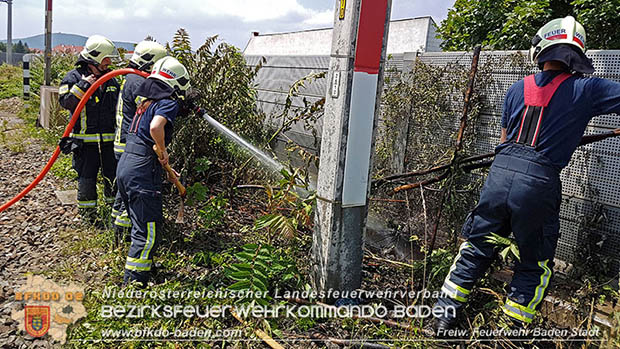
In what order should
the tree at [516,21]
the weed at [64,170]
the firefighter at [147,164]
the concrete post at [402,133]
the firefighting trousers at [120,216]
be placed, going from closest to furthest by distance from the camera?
the firefighter at [147,164] → the firefighting trousers at [120,216] → the concrete post at [402,133] → the tree at [516,21] → the weed at [64,170]

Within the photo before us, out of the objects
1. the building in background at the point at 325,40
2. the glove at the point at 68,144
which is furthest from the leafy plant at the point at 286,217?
the building in background at the point at 325,40

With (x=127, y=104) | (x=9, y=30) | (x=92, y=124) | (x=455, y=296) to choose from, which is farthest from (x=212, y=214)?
(x=9, y=30)

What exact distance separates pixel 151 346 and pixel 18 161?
18.5ft

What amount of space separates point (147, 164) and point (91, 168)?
4.97ft

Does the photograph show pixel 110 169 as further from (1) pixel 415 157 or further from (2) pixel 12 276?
(1) pixel 415 157

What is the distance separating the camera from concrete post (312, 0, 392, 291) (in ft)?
10.9

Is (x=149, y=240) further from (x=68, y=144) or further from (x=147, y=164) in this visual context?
(x=68, y=144)

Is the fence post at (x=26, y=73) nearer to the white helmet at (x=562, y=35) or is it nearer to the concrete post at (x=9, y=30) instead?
the white helmet at (x=562, y=35)

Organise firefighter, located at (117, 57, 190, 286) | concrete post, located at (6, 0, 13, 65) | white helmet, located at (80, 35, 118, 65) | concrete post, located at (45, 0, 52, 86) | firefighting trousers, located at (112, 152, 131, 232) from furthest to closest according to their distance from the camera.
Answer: concrete post, located at (6, 0, 13, 65), concrete post, located at (45, 0, 52, 86), white helmet, located at (80, 35, 118, 65), firefighting trousers, located at (112, 152, 131, 232), firefighter, located at (117, 57, 190, 286)

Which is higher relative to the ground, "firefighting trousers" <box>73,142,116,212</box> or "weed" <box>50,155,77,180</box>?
"firefighting trousers" <box>73,142,116,212</box>

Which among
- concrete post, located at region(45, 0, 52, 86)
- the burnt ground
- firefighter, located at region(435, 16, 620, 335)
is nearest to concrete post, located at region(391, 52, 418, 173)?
the burnt ground

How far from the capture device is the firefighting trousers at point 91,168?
Result: 4.92 metres

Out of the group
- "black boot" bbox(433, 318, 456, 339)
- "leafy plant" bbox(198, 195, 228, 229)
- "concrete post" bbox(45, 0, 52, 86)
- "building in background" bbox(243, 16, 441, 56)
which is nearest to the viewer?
"black boot" bbox(433, 318, 456, 339)

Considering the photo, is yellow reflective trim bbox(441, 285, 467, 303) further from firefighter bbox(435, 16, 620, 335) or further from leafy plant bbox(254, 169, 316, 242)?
leafy plant bbox(254, 169, 316, 242)
